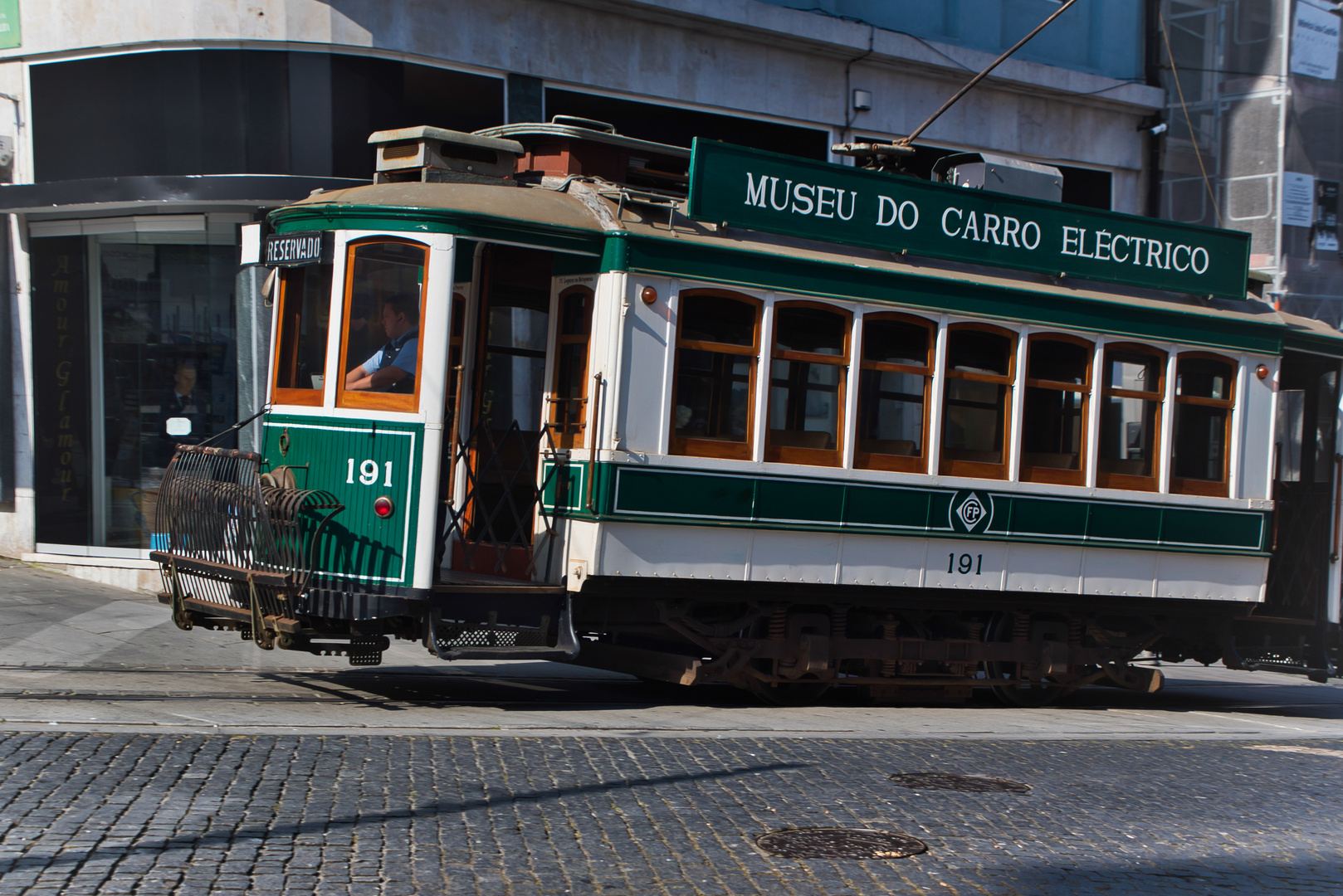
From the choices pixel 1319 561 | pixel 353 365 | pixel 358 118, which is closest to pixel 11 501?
pixel 358 118

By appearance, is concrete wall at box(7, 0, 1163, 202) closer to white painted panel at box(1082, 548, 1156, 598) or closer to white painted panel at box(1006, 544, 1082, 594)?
white painted panel at box(1006, 544, 1082, 594)

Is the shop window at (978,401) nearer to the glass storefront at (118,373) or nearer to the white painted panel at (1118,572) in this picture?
the white painted panel at (1118,572)

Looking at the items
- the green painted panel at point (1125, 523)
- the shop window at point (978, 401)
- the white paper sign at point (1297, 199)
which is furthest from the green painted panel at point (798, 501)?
the white paper sign at point (1297, 199)

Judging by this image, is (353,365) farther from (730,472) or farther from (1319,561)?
(1319,561)

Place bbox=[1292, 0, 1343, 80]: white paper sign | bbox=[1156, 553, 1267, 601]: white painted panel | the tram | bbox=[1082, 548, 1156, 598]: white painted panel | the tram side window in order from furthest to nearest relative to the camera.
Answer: bbox=[1292, 0, 1343, 80]: white paper sign < bbox=[1156, 553, 1267, 601]: white painted panel < bbox=[1082, 548, 1156, 598]: white painted panel < the tram side window < the tram

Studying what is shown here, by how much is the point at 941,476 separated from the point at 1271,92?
46.2 feet

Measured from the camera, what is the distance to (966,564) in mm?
10227

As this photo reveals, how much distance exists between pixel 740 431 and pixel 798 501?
26.8 inches

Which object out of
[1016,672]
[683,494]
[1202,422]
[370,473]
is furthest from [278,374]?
[1202,422]

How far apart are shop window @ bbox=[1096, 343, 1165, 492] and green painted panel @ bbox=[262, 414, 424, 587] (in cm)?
571

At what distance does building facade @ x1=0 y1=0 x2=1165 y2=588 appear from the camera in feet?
43.6

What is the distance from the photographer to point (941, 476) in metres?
10.1

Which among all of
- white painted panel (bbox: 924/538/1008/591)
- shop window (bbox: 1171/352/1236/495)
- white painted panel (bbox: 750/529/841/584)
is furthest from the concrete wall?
white painted panel (bbox: 924/538/1008/591)

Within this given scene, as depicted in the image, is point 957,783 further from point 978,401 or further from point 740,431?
point 978,401
